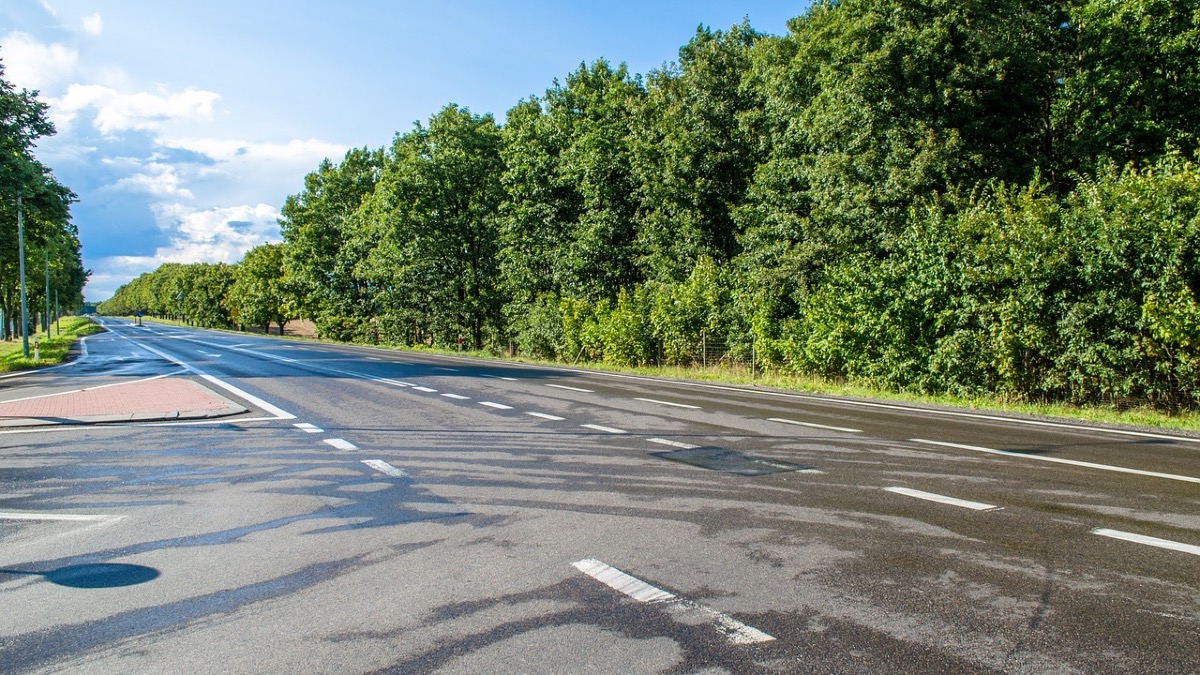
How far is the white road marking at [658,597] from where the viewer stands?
357 cm

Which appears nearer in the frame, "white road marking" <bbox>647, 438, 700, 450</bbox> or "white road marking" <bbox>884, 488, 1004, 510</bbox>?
"white road marking" <bbox>884, 488, 1004, 510</bbox>

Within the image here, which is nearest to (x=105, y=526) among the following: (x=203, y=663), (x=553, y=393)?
(x=203, y=663)

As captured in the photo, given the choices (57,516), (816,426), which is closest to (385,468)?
(57,516)

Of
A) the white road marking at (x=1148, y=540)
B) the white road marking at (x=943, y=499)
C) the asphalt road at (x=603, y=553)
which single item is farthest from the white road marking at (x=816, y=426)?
the white road marking at (x=1148, y=540)

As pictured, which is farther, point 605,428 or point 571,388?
point 571,388

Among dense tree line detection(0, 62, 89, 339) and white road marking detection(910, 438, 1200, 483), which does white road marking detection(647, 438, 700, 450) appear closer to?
Result: white road marking detection(910, 438, 1200, 483)

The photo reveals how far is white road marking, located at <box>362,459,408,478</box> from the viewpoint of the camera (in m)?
7.66

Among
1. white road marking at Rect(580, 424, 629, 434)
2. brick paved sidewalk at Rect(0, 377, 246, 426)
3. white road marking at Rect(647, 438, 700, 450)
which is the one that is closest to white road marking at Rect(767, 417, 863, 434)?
white road marking at Rect(647, 438, 700, 450)

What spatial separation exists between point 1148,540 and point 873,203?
16539mm

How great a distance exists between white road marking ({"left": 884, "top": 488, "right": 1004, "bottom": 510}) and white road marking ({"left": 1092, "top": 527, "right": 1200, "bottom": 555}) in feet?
2.74

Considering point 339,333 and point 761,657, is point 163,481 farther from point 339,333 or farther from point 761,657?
point 339,333

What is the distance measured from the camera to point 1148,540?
16.6 feet

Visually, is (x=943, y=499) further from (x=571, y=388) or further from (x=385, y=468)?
(x=571, y=388)

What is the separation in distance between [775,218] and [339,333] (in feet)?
157
